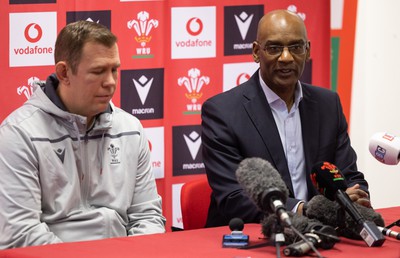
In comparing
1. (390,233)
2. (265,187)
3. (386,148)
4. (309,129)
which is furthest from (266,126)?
(265,187)

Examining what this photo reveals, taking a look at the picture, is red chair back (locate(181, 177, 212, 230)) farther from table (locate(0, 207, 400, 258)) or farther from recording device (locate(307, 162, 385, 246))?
recording device (locate(307, 162, 385, 246))

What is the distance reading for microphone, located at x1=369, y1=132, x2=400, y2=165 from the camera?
3.32 m

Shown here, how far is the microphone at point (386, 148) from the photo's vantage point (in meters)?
3.32

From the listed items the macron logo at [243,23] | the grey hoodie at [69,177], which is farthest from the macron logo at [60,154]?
the macron logo at [243,23]

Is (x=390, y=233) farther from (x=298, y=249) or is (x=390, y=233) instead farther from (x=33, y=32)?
(x=33, y=32)

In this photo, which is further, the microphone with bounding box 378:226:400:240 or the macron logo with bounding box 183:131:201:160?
the macron logo with bounding box 183:131:201:160

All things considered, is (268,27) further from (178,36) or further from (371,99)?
(371,99)

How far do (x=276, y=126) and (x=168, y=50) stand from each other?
1.57m

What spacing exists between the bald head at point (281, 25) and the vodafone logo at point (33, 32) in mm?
1587

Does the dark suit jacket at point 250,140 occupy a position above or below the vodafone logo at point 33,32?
below

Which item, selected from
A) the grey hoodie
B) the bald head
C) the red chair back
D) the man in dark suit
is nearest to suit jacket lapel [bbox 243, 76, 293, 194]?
the man in dark suit

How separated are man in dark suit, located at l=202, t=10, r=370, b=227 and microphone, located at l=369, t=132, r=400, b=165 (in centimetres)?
65

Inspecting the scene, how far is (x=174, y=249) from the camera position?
295 centimetres

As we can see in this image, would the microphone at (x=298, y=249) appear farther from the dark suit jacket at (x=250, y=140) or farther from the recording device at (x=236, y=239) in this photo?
the dark suit jacket at (x=250, y=140)
